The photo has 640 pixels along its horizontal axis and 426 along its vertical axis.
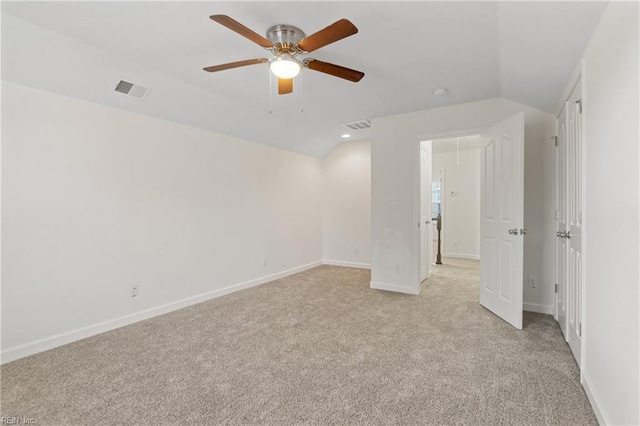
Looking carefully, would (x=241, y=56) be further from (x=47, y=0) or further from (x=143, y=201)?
(x=143, y=201)

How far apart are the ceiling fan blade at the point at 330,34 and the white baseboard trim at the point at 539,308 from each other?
3.50 m

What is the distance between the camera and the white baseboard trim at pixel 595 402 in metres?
1.50

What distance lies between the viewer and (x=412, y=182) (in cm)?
399

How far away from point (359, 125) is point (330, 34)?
2.90m

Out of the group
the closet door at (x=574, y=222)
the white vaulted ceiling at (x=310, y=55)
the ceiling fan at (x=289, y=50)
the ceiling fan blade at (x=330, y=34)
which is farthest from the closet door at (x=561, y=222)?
the ceiling fan blade at (x=330, y=34)

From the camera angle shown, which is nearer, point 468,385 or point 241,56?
point 468,385

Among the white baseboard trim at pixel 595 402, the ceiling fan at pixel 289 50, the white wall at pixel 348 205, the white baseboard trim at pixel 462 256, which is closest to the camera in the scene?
the white baseboard trim at pixel 595 402

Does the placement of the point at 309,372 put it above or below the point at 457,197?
below

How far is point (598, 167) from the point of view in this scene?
1.70 m

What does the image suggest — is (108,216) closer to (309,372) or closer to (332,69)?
(309,372)

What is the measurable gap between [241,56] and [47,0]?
1250mm

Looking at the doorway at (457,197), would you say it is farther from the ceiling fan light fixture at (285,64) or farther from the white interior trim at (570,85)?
the ceiling fan light fixture at (285,64)

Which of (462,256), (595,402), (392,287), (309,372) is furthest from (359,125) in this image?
(462,256)

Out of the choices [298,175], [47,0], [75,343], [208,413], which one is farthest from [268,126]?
[208,413]
